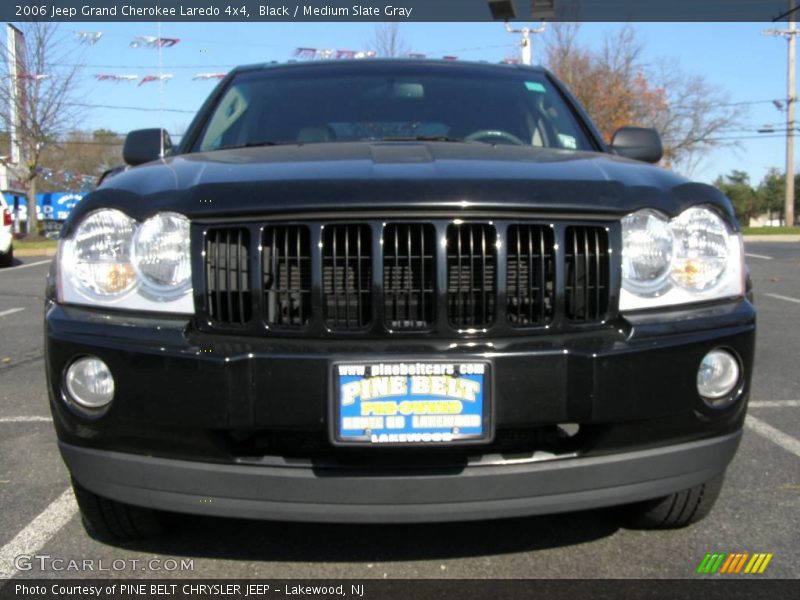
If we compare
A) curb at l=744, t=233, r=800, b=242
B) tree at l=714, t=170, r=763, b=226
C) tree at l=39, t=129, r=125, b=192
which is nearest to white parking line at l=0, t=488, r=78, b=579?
curb at l=744, t=233, r=800, b=242

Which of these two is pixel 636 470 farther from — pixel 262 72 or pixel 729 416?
pixel 262 72

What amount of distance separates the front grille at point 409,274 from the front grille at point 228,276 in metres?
0.38

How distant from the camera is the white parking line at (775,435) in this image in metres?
3.83

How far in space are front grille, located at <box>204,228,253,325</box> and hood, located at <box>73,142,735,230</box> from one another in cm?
7

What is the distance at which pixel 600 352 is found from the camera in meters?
2.22

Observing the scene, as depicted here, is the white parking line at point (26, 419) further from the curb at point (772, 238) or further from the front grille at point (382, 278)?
the curb at point (772, 238)

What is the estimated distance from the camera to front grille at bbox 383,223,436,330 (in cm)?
228

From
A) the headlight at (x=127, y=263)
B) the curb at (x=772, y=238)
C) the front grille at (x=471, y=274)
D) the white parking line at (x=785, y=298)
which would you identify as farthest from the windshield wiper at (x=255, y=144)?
the curb at (x=772, y=238)

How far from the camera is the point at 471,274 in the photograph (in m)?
Answer: 2.29

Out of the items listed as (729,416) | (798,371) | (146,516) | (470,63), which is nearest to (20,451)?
(146,516)

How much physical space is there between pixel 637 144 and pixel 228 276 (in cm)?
210

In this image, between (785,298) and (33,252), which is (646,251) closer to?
(785,298)

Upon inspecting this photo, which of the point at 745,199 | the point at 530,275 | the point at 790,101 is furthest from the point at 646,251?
the point at 745,199

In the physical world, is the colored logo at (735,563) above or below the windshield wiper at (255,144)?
below
